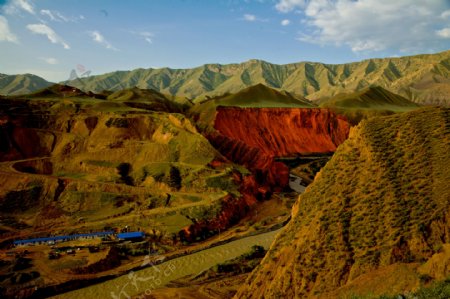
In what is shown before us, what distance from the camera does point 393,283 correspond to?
1708 centimetres

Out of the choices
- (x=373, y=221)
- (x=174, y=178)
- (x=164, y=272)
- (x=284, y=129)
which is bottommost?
(x=164, y=272)

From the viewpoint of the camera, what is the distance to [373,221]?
21.2 meters

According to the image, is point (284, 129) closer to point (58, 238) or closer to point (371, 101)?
point (371, 101)

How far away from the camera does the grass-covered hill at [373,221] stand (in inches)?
739

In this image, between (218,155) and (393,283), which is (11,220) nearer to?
(218,155)

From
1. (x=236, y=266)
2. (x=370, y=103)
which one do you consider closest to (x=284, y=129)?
(x=370, y=103)

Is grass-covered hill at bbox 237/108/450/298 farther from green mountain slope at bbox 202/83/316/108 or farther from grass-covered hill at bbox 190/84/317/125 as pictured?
green mountain slope at bbox 202/83/316/108

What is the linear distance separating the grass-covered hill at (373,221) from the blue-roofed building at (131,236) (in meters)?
21.9

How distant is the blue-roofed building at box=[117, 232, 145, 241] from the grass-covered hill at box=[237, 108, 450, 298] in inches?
861

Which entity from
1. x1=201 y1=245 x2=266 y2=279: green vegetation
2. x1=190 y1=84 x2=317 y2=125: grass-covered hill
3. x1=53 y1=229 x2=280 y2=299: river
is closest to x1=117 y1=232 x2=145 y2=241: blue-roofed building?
x1=53 y1=229 x2=280 y2=299: river

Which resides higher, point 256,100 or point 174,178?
point 256,100

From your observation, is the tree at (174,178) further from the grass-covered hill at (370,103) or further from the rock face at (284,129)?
the grass-covered hill at (370,103)

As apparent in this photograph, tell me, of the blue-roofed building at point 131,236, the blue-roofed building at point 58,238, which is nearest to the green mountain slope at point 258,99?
the blue-roofed building at point 131,236

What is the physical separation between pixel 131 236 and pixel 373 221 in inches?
1118
